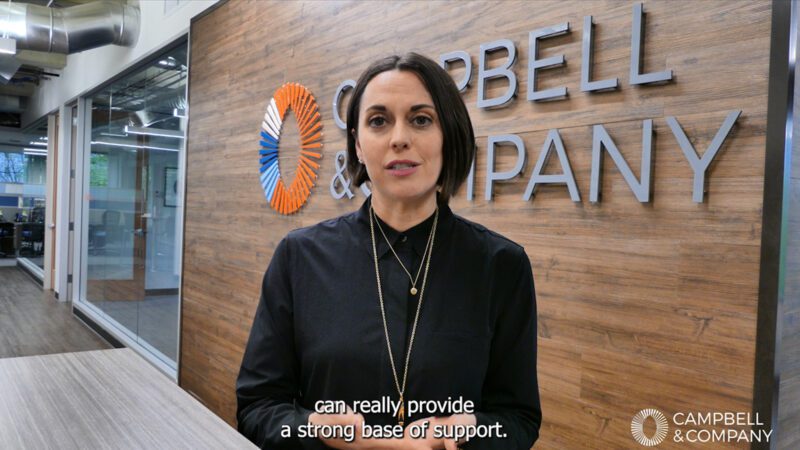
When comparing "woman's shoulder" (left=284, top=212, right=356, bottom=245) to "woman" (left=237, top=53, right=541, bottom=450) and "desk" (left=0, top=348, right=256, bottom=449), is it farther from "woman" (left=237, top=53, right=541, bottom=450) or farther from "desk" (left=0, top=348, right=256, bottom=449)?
"desk" (left=0, top=348, right=256, bottom=449)

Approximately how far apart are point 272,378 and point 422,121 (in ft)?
1.92

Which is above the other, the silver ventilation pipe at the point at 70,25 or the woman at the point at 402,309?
the silver ventilation pipe at the point at 70,25

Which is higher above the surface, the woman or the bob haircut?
the bob haircut

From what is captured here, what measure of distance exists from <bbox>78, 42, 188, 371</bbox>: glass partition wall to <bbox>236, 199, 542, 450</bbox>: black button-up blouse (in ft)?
12.6

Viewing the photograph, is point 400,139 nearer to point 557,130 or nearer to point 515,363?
point 515,363

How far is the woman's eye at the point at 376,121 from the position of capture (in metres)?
1.16

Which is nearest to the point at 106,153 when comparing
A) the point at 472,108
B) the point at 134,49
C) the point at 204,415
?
the point at 134,49

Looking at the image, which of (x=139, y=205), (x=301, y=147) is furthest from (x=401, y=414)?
(x=139, y=205)

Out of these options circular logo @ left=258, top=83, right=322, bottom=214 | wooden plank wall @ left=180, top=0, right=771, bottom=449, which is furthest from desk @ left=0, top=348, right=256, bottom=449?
circular logo @ left=258, top=83, right=322, bottom=214

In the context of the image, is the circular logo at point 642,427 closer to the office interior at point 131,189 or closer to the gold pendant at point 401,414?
the office interior at point 131,189

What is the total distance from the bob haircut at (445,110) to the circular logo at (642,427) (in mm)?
A: 975

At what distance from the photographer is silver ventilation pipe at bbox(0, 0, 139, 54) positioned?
18.1 ft

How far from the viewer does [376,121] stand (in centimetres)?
117

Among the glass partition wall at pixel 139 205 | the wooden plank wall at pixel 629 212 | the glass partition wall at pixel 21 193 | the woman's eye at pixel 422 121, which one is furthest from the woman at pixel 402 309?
the glass partition wall at pixel 21 193
